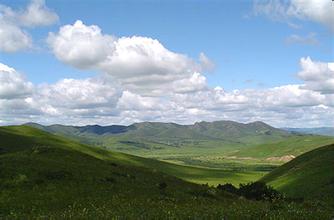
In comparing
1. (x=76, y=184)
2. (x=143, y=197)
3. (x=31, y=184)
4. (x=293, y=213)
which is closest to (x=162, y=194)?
(x=143, y=197)

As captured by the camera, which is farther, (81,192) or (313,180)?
(313,180)

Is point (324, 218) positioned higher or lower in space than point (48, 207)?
higher

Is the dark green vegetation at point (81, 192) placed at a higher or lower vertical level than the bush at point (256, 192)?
higher

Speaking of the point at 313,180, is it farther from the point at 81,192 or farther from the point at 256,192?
the point at 81,192

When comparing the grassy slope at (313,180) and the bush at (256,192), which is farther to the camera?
the grassy slope at (313,180)

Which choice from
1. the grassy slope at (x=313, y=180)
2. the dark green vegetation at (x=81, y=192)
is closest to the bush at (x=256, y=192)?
the dark green vegetation at (x=81, y=192)

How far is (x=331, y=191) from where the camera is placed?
67.6m

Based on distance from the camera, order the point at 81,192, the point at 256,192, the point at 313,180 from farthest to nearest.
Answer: the point at 313,180, the point at 256,192, the point at 81,192

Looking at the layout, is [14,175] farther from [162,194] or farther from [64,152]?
[64,152]

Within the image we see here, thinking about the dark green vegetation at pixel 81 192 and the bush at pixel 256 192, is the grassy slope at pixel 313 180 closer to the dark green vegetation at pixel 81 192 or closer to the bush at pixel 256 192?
the bush at pixel 256 192

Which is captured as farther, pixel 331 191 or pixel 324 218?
pixel 331 191

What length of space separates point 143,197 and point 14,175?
10.6 metres

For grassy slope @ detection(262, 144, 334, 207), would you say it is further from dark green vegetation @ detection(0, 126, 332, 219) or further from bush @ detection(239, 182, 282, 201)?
dark green vegetation @ detection(0, 126, 332, 219)

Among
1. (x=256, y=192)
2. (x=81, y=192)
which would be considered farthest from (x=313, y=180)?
(x=81, y=192)
